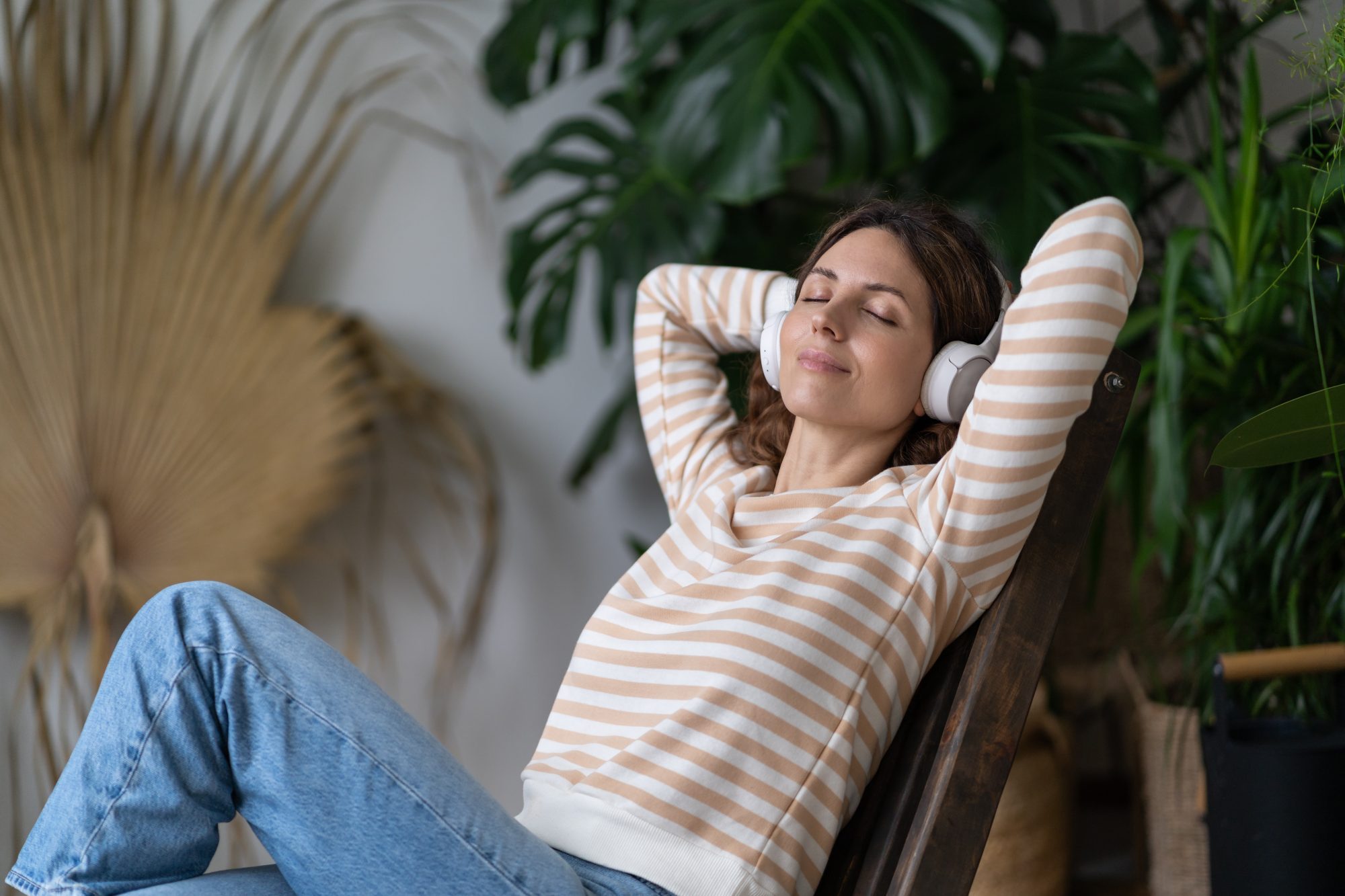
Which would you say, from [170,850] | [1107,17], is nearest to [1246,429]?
[170,850]

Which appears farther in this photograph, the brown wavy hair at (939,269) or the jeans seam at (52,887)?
the brown wavy hair at (939,269)

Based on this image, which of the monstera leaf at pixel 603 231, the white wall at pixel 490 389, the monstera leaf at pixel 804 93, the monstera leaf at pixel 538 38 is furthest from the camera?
the white wall at pixel 490 389

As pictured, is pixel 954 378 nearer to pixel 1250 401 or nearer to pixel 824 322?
pixel 824 322

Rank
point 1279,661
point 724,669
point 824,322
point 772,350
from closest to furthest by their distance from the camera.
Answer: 1. point 724,669
2. point 824,322
3. point 772,350
4. point 1279,661

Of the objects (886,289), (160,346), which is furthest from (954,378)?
(160,346)

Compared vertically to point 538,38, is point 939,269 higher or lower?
lower

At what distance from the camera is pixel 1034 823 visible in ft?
A: 6.41

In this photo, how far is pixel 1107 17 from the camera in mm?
2631

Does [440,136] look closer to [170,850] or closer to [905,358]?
[905,358]

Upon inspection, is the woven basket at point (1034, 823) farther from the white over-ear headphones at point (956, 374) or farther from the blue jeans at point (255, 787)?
the blue jeans at point (255, 787)

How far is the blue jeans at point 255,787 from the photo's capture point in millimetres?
880

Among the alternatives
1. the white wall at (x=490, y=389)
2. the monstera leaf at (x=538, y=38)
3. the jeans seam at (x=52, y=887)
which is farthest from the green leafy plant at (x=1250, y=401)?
the jeans seam at (x=52, y=887)

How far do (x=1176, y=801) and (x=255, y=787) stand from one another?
1.57 meters

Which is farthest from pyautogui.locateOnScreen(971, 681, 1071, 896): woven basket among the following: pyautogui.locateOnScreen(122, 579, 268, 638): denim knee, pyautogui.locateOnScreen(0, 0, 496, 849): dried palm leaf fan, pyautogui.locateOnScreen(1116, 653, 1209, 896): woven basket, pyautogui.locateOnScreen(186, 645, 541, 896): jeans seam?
pyautogui.locateOnScreen(122, 579, 268, 638): denim knee
